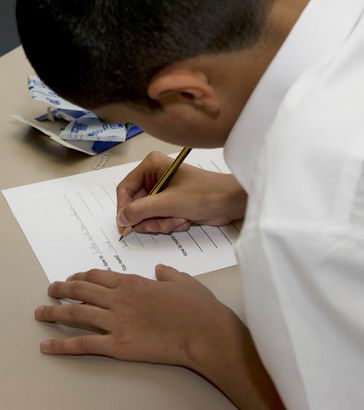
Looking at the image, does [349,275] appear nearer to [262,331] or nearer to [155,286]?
[262,331]

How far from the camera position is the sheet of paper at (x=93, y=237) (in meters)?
0.81

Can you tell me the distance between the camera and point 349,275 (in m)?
0.55

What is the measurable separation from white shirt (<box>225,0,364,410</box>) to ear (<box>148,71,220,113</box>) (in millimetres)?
39

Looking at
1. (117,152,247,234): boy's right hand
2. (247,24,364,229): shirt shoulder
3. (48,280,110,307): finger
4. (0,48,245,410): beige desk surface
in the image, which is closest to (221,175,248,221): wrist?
(117,152,247,234): boy's right hand

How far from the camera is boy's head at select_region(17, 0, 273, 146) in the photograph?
56 cm

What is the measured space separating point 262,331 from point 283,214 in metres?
0.11

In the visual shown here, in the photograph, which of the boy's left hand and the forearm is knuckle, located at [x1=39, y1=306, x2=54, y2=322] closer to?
the boy's left hand

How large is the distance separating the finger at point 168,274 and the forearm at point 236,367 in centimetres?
7

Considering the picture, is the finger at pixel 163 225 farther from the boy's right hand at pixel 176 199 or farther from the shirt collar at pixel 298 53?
the shirt collar at pixel 298 53

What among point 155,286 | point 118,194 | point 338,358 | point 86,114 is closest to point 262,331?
point 338,358

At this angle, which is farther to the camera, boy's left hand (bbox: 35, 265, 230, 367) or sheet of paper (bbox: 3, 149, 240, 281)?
sheet of paper (bbox: 3, 149, 240, 281)

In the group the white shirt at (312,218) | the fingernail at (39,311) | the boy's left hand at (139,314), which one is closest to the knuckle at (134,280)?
the boy's left hand at (139,314)

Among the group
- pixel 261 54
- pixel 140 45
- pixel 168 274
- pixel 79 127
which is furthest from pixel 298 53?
pixel 79 127

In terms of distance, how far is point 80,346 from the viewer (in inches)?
27.1
